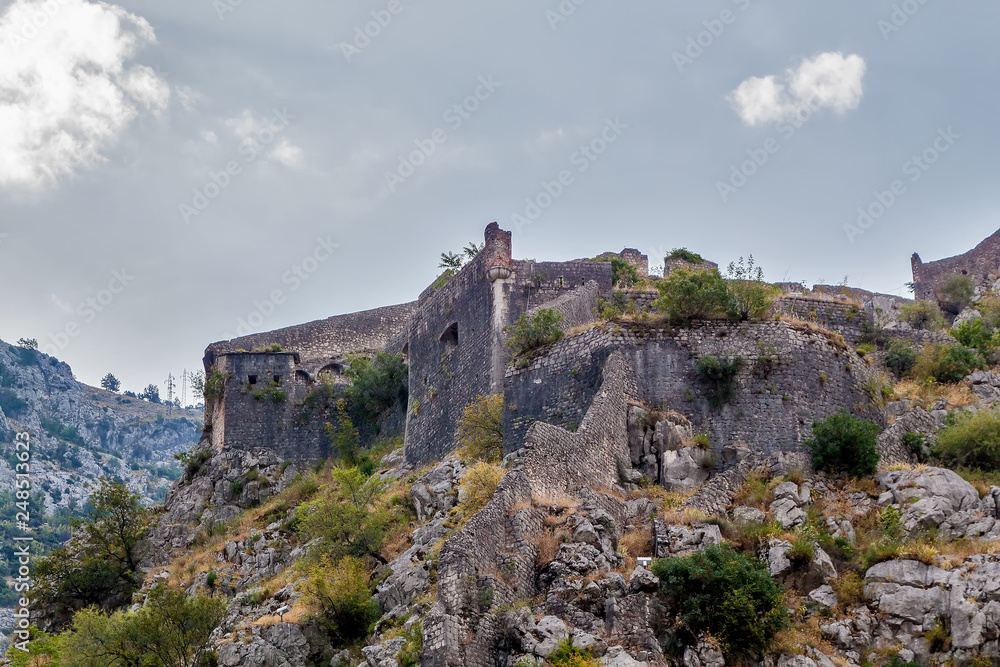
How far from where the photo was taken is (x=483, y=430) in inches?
1196

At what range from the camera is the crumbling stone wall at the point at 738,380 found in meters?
26.8

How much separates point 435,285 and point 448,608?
66.5 feet

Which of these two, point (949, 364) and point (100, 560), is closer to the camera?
point (949, 364)

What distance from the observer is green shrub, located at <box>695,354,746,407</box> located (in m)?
27.2

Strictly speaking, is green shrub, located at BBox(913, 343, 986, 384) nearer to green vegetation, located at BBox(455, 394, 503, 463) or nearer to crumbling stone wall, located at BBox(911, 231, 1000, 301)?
green vegetation, located at BBox(455, 394, 503, 463)

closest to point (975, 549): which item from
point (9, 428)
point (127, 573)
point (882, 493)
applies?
point (882, 493)

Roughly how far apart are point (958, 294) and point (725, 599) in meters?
30.2

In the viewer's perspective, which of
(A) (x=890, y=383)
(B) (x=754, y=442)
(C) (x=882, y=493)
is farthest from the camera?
(A) (x=890, y=383)

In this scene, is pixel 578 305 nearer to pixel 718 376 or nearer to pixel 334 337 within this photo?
pixel 718 376

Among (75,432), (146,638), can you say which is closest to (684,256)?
(146,638)

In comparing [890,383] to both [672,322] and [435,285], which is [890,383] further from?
[435,285]

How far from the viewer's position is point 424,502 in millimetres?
28406

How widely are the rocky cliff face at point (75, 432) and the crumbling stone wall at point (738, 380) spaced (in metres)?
59.7

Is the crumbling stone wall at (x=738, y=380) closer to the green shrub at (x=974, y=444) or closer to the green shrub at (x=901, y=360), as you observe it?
the green shrub at (x=901, y=360)
